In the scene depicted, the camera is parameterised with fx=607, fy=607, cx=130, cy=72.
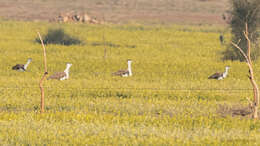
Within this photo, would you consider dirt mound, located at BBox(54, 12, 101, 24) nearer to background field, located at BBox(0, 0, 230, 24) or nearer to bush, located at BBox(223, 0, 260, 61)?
background field, located at BBox(0, 0, 230, 24)

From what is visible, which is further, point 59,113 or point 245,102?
point 245,102

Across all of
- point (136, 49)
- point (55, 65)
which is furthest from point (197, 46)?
point (55, 65)

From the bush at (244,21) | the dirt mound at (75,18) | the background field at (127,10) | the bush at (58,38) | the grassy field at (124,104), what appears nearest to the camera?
the grassy field at (124,104)

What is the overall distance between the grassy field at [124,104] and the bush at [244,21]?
105cm

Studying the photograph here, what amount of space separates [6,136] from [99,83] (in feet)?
27.7

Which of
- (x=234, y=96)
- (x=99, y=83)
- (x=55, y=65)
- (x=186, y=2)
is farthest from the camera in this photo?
(x=186, y=2)

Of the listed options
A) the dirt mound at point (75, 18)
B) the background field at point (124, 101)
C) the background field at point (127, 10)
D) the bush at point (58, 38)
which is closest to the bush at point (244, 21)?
the background field at point (124, 101)

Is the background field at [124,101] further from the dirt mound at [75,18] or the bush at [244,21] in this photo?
the dirt mound at [75,18]

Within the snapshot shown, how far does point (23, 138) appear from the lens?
37.3 ft

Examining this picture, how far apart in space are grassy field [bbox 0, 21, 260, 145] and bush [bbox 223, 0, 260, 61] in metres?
1.05

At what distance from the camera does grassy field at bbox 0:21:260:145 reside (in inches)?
456

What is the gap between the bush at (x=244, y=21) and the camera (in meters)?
29.1

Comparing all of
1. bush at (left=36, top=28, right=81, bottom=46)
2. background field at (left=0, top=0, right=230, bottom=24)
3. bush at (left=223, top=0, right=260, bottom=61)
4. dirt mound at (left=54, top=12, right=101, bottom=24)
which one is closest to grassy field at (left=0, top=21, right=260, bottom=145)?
bush at (left=223, top=0, right=260, bottom=61)

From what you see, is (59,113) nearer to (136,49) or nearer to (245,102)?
(245,102)
